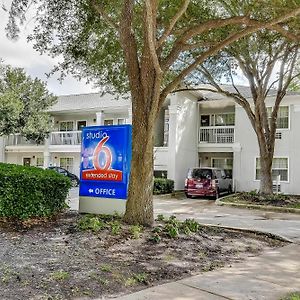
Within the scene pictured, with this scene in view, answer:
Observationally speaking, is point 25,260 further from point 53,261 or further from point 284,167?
point 284,167

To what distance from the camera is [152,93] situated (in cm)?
909

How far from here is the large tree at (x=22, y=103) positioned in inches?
1106

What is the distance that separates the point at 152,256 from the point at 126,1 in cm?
587

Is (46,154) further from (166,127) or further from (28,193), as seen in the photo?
(28,193)

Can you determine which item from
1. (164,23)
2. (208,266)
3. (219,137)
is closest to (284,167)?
(219,137)

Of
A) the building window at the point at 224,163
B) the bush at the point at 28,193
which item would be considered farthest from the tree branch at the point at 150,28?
the building window at the point at 224,163

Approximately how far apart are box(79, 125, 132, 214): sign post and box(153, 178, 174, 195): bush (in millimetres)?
13544

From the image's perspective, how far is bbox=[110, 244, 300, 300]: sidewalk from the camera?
5.04 metres

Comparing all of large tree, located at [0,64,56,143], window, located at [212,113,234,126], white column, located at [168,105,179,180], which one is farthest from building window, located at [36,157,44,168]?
window, located at [212,113,234,126]

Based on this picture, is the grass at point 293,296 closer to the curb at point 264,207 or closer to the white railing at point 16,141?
the curb at point 264,207

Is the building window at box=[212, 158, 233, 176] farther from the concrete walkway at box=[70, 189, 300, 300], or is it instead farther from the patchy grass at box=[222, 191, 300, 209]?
the concrete walkway at box=[70, 189, 300, 300]

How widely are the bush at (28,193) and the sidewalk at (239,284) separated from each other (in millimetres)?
4456

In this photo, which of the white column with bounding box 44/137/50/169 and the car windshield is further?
the white column with bounding box 44/137/50/169

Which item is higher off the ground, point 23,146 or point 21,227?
point 23,146
